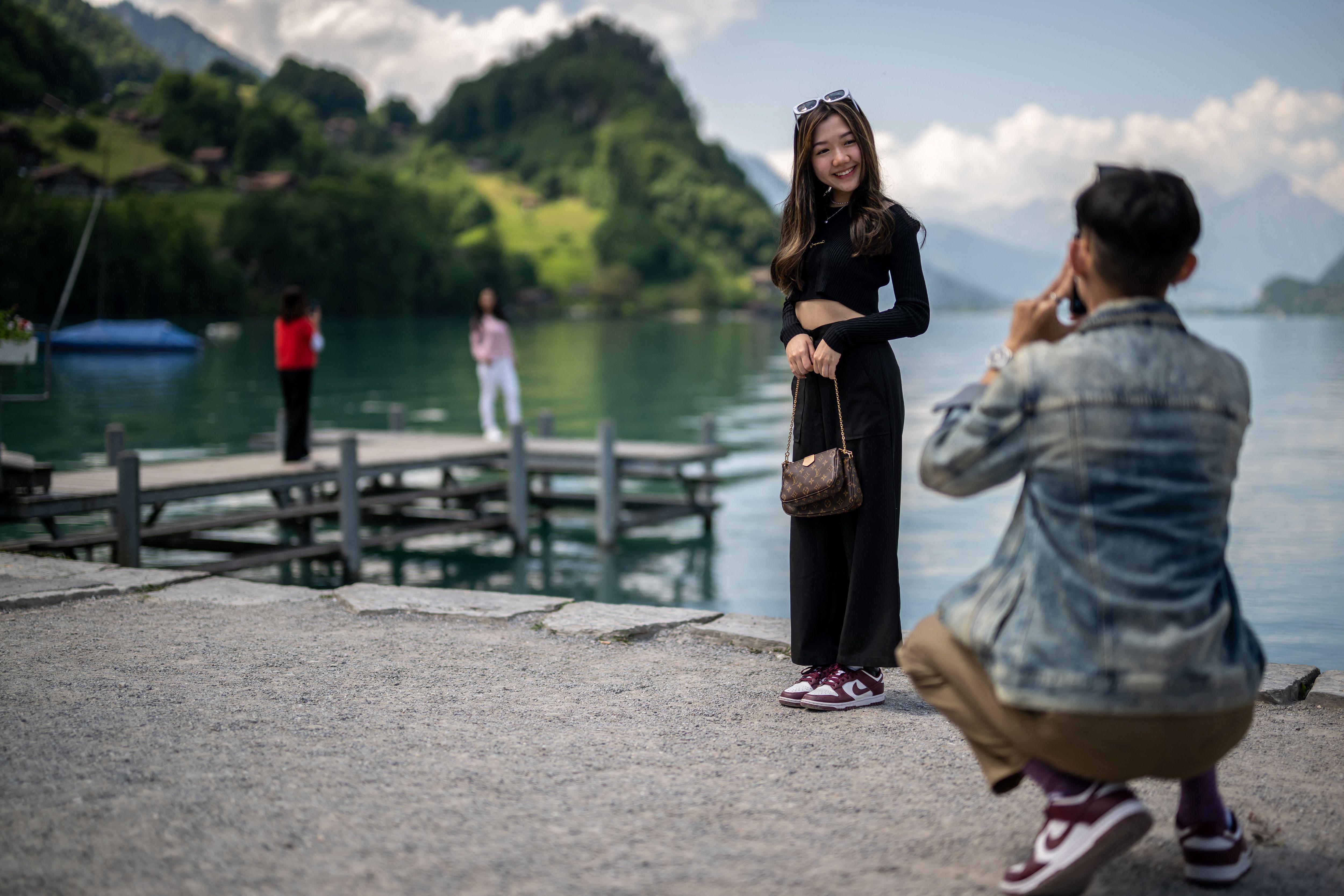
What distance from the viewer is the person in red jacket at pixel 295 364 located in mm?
10938

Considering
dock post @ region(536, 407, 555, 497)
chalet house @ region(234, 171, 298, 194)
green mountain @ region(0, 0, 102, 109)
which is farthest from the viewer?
chalet house @ region(234, 171, 298, 194)

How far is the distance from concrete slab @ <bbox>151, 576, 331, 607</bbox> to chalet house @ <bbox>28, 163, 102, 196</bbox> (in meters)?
83.7

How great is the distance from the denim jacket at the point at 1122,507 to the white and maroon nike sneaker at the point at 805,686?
6.02ft

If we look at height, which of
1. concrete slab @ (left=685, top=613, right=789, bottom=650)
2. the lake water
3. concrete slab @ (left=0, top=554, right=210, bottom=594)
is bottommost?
the lake water

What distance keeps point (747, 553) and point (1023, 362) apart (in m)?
12.2

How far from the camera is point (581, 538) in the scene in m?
15.0

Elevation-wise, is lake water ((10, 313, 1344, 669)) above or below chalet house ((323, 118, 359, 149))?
below

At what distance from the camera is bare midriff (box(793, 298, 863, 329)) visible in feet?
13.5

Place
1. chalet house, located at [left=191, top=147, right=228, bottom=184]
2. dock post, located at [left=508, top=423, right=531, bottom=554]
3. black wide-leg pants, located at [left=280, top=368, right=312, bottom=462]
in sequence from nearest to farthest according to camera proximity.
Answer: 1. black wide-leg pants, located at [left=280, top=368, right=312, bottom=462]
2. dock post, located at [left=508, top=423, right=531, bottom=554]
3. chalet house, located at [left=191, top=147, right=228, bottom=184]

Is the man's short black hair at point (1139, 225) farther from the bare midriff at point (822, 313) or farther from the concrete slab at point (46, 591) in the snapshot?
the concrete slab at point (46, 591)

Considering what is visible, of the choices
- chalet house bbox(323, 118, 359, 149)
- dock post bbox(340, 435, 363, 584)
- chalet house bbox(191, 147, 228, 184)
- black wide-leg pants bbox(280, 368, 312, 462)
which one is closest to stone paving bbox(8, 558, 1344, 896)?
dock post bbox(340, 435, 363, 584)

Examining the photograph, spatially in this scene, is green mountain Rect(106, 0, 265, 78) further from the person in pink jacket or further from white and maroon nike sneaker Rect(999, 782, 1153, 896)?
white and maroon nike sneaker Rect(999, 782, 1153, 896)

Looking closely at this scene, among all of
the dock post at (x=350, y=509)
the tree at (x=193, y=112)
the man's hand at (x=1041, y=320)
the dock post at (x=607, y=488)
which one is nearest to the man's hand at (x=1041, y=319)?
the man's hand at (x=1041, y=320)

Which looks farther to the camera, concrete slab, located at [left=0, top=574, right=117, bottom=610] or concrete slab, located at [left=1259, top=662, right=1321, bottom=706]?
concrete slab, located at [left=0, top=574, right=117, bottom=610]
